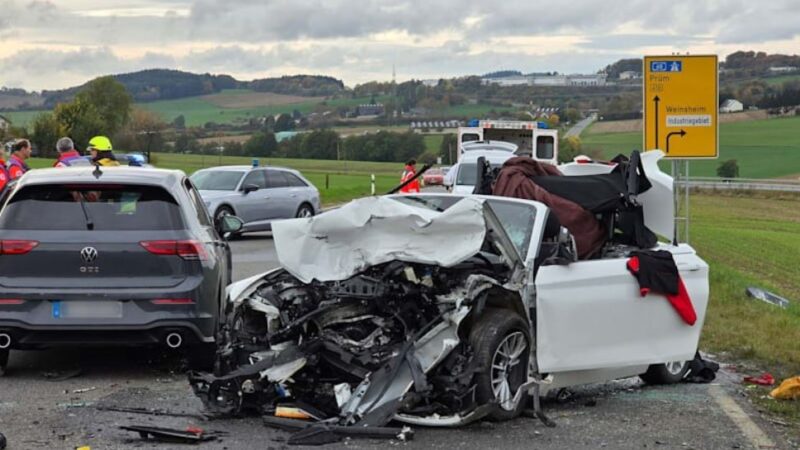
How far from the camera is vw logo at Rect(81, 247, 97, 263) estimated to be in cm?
845

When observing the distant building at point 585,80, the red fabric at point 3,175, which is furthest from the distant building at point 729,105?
the red fabric at point 3,175

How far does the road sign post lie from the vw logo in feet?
33.0

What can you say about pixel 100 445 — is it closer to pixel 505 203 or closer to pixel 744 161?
pixel 505 203

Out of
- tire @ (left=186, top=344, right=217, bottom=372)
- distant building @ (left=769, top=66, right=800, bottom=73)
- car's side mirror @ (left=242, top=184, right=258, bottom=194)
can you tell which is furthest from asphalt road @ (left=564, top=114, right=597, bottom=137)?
tire @ (left=186, top=344, right=217, bottom=372)

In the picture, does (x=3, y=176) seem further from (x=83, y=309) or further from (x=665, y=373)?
(x=665, y=373)

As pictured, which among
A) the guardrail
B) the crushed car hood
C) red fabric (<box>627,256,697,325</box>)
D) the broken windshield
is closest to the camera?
the crushed car hood

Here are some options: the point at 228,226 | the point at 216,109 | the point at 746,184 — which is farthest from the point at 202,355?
the point at 216,109

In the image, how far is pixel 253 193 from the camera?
25.2 m

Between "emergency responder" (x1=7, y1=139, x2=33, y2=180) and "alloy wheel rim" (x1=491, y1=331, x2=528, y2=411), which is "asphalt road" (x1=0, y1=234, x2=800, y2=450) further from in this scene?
"emergency responder" (x1=7, y1=139, x2=33, y2=180)

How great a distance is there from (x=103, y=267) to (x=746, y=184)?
234 ft

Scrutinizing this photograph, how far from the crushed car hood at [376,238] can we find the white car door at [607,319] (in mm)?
715

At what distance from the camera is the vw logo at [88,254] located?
845cm

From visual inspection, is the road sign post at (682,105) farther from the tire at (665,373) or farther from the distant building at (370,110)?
the distant building at (370,110)

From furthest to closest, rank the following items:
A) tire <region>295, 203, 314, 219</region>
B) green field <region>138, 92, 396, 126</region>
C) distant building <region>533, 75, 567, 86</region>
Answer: green field <region>138, 92, 396, 126</region> → distant building <region>533, 75, 567, 86</region> → tire <region>295, 203, 314, 219</region>
